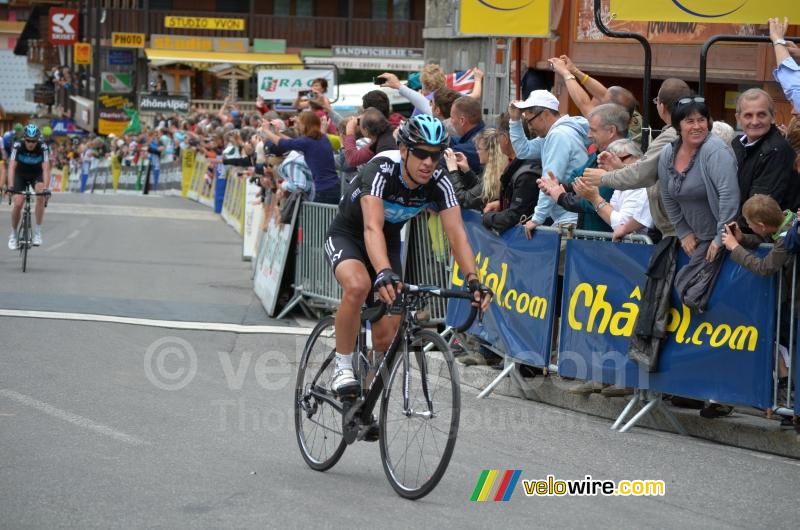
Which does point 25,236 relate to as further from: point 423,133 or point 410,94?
point 423,133

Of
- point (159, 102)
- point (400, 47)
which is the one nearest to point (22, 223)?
point (159, 102)

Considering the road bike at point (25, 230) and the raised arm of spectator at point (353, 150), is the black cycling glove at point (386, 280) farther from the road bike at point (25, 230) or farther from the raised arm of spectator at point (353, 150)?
the road bike at point (25, 230)

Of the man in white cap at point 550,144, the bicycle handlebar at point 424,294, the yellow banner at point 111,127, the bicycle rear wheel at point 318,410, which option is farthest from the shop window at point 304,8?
the bicycle handlebar at point 424,294

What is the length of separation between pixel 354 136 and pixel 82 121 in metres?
56.5

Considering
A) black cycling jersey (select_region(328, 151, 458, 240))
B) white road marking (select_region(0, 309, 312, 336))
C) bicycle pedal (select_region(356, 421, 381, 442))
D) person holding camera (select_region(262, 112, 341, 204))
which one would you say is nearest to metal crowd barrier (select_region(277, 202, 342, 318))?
person holding camera (select_region(262, 112, 341, 204))

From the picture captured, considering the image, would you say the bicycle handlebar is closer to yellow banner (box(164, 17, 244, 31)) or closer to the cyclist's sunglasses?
the cyclist's sunglasses

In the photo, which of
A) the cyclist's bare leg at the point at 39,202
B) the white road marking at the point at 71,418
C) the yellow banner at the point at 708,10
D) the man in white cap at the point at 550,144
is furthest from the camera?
the cyclist's bare leg at the point at 39,202

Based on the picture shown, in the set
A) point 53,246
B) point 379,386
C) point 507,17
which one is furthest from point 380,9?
point 379,386

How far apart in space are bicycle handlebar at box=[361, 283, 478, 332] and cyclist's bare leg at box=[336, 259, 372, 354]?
76mm

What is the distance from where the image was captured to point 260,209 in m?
19.8

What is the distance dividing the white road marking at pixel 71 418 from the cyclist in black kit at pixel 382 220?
153cm

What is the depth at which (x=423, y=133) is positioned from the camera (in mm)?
6359

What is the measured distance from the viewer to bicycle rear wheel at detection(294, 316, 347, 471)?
700cm

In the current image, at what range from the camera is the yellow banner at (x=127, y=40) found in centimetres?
6550
